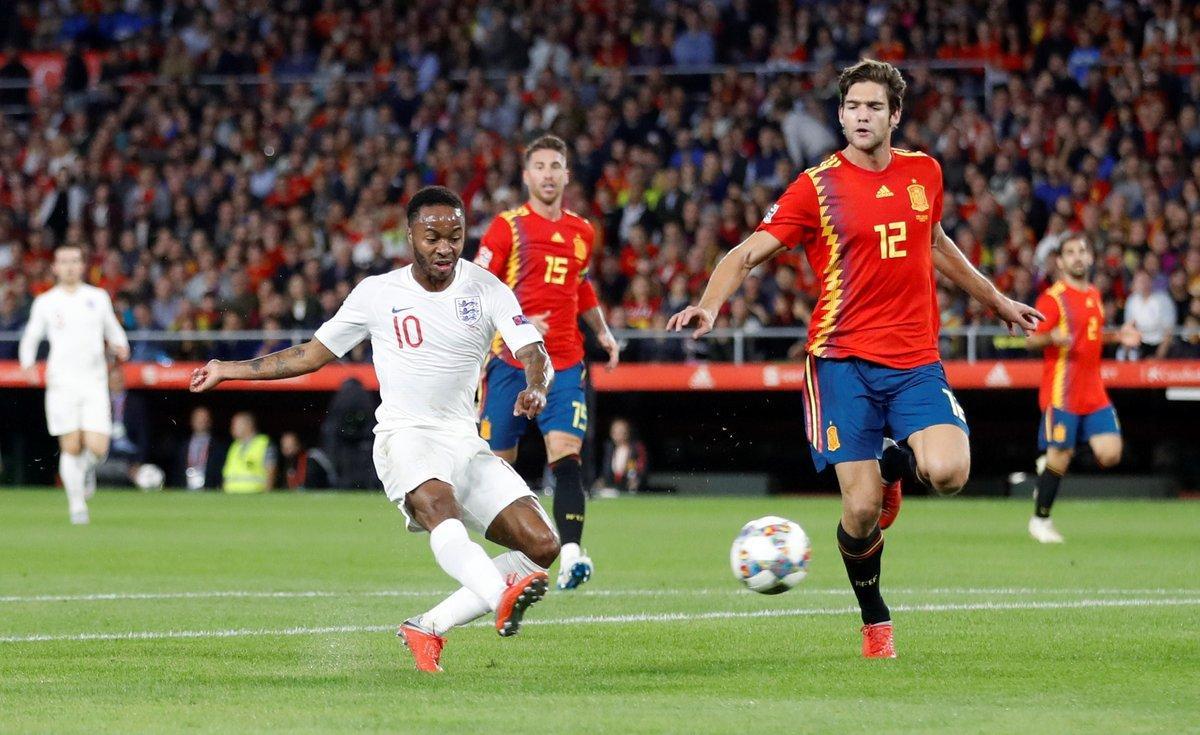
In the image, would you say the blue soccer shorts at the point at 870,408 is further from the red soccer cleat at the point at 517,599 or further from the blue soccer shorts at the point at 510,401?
the blue soccer shorts at the point at 510,401

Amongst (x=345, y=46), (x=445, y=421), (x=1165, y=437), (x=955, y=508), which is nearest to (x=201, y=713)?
(x=445, y=421)

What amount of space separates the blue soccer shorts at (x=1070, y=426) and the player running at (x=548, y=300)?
5.11m

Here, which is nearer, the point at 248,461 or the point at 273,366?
the point at 273,366

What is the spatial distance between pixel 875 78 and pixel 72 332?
11.4 meters

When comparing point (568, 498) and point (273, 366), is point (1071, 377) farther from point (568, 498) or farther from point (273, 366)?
point (273, 366)

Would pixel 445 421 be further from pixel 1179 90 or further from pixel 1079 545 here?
pixel 1179 90

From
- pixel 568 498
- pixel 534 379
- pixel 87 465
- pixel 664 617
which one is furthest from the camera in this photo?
pixel 87 465

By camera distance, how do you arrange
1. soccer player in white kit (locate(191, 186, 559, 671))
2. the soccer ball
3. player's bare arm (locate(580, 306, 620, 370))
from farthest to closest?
player's bare arm (locate(580, 306, 620, 370)) < the soccer ball < soccer player in white kit (locate(191, 186, 559, 671))

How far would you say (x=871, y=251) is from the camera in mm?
8000

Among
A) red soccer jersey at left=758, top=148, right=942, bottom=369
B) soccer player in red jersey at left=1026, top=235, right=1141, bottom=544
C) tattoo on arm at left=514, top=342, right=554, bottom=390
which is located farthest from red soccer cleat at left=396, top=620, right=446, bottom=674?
soccer player in red jersey at left=1026, top=235, right=1141, bottom=544

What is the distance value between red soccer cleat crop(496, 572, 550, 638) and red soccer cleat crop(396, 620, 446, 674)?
24.2 inches

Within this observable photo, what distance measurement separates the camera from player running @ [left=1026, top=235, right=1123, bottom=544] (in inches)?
614

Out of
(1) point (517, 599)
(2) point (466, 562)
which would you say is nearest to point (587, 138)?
(2) point (466, 562)

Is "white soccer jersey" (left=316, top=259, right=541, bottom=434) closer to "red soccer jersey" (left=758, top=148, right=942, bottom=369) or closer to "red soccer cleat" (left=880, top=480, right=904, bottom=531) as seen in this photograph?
"red soccer jersey" (left=758, top=148, right=942, bottom=369)
